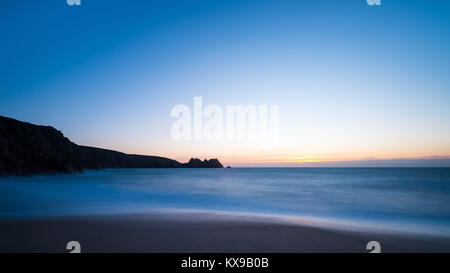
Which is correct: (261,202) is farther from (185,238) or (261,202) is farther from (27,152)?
(27,152)

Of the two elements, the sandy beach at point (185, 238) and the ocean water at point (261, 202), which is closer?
the sandy beach at point (185, 238)

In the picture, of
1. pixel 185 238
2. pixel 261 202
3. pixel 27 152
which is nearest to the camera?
pixel 185 238

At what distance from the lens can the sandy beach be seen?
16.0ft

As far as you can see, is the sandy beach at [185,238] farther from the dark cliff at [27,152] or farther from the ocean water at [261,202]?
the dark cliff at [27,152]

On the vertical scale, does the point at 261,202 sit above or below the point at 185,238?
below

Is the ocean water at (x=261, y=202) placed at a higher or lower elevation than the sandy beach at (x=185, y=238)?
lower

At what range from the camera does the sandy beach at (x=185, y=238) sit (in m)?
→ 4.89

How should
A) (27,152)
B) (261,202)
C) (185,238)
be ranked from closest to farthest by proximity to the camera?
→ 1. (185,238)
2. (261,202)
3. (27,152)

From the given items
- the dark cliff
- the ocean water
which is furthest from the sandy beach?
the dark cliff

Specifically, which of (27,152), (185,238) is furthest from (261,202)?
(27,152)

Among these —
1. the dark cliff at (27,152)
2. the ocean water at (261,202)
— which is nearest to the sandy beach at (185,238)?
the ocean water at (261,202)

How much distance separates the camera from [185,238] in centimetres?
543
